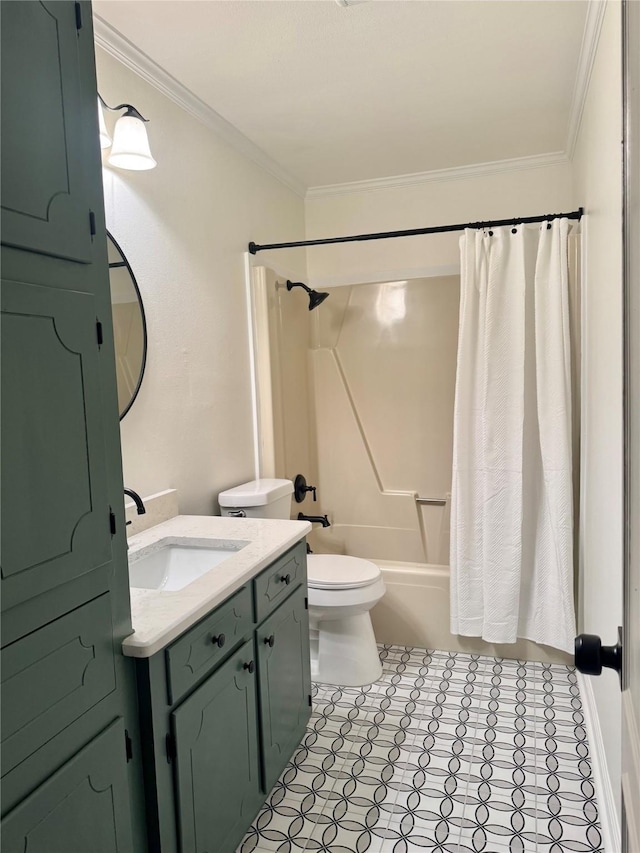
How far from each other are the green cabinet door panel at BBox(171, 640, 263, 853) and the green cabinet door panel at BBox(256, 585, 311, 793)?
7 cm

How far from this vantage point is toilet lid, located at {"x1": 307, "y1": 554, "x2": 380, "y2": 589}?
254 centimetres

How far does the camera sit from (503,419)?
2.64 metres

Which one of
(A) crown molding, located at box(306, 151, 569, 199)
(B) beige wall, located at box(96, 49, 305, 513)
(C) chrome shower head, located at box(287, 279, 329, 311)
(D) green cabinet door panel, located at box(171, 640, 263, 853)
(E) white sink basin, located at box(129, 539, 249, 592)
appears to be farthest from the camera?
(C) chrome shower head, located at box(287, 279, 329, 311)

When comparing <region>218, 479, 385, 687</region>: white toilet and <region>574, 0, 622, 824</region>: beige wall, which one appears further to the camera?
<region>218, 479, 385, 687</region>: white toilet

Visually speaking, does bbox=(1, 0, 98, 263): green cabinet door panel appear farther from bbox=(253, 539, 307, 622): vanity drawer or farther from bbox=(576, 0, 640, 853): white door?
bbox=(253, 539, 307, 622): vanity drawer

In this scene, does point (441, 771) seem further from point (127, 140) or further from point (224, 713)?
point (127, 140)

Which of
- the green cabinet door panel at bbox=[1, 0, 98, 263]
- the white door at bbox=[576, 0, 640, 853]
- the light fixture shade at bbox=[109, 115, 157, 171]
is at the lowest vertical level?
the white door at bbox=[576, 0, 640, 853]

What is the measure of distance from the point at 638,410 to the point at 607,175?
1.41m

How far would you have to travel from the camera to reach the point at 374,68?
2139 mm

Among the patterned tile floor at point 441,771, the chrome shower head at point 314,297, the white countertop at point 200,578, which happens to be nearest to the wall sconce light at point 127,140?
the white countertop at point 200,578

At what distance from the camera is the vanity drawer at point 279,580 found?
5.66 feet

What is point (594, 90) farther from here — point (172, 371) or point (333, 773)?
point (333, 773)

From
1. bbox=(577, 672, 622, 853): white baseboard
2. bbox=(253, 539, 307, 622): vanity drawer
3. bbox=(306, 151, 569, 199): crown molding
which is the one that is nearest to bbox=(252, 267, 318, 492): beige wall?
bbox=(306, 151, 569, 199): crown molding

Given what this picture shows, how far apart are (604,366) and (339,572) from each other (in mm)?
1440
